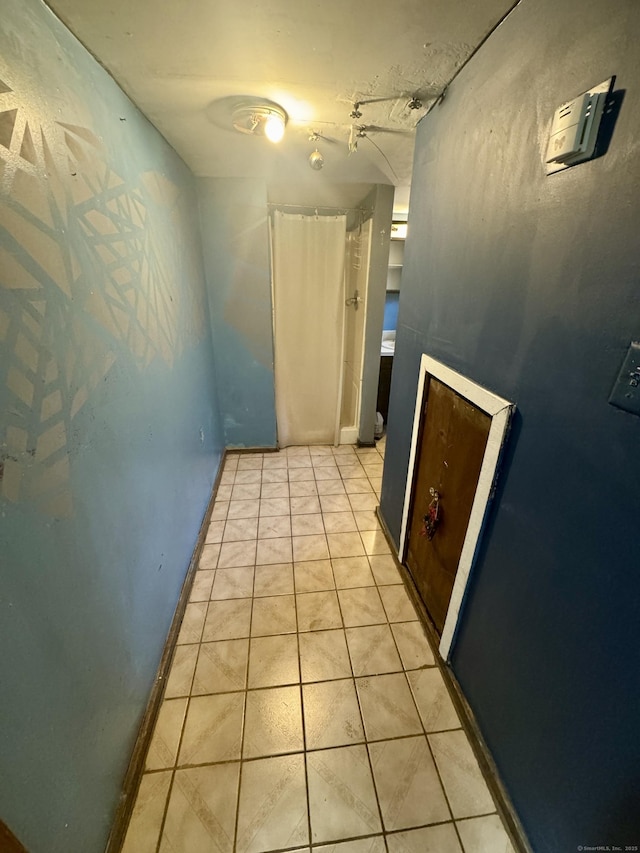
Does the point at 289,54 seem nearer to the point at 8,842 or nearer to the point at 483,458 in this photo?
the point at 483,458

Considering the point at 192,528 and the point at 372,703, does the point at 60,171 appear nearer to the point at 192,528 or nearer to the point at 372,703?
the point at 192,528

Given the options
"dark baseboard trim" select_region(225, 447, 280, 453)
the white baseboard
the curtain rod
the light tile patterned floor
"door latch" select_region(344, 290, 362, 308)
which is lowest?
the light tile patterned floor

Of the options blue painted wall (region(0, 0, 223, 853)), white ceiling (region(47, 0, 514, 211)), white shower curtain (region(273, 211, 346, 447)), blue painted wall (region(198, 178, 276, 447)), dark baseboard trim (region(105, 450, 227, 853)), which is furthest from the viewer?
white shower curtain (region(273, 211, 346, 447))

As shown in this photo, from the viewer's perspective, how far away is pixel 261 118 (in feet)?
4.78

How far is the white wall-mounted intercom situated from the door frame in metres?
0.61

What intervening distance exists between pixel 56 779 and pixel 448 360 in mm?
1765

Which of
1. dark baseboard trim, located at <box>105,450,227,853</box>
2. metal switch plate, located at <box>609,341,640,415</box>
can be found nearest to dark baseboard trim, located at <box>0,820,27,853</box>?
dark baseboard trim, located at <box>105,450,227,853</box>

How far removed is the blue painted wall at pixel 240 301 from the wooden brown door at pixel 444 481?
180 cm

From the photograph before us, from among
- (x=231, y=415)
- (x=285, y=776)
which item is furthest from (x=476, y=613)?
(x=231, y=415)

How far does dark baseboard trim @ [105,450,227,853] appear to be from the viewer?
1.05m

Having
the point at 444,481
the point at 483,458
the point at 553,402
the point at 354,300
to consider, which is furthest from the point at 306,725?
the point at 354,300

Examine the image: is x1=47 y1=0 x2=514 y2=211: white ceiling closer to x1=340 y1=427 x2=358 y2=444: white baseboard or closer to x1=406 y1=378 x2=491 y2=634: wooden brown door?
x1=406 y1=378 x2=491 y2=634: wooden brown door

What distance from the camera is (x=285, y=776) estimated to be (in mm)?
1189

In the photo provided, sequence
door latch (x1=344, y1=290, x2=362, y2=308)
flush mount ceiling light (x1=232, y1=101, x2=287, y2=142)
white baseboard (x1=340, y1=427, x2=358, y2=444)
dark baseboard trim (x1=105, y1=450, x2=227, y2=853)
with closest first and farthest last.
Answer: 1. dark baseboard trim (x1=105, y1=450, x2=227, y2=853)
2. flush mount ceiling light (x1=232, y1=101, x2=287, y2=142)
3. door latch (x1=344, y1=290, x2=362, y2=308)
4. white baseboard (x1=340, y1=427, x2=358, y2=444)
